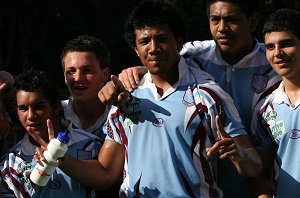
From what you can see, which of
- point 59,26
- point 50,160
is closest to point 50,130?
point 50,160

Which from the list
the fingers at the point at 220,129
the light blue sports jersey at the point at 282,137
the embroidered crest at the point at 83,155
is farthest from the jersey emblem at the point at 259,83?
the embroidered crest at the point at 83,155

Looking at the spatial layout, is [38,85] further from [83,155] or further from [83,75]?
[83,155]

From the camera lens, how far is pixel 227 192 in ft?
15.8

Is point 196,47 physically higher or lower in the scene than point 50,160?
higher

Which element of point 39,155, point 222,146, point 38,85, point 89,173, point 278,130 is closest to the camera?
point 222,146

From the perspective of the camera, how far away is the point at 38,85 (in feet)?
16.8

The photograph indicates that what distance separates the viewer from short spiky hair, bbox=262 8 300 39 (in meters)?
4.75

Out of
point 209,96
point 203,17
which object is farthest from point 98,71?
point 203,17

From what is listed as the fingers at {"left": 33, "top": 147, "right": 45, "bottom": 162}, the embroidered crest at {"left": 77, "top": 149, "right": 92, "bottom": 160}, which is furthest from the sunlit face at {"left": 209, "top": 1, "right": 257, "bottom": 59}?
→ the fingers at {"left": 33, "top": 147, "right": 45, "bottom": 162}

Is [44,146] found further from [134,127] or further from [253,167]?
[253,167]

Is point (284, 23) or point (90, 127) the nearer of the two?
point (284, 23)

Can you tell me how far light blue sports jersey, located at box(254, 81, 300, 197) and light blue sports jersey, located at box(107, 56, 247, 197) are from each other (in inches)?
13.3

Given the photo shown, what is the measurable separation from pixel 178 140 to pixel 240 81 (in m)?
0.84

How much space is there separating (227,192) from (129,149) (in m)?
0.81
